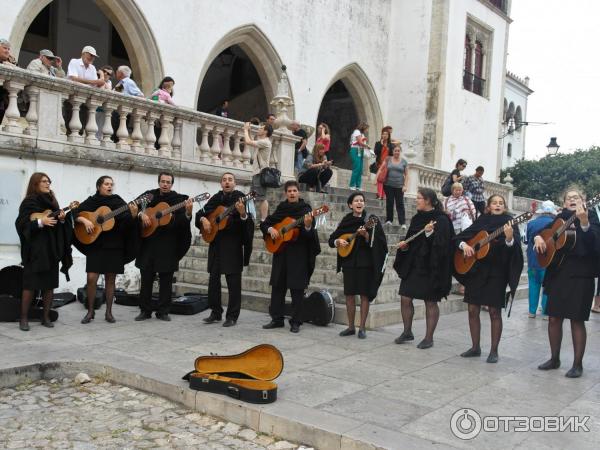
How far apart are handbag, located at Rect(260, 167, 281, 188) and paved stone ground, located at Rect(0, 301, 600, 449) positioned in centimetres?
370

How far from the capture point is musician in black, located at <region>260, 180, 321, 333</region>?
23.6ft

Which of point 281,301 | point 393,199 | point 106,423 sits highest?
point 393,199

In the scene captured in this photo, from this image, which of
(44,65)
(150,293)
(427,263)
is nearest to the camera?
(427,263)

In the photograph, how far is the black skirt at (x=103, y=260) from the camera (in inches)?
281

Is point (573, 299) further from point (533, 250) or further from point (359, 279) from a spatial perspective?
point (533, 250)

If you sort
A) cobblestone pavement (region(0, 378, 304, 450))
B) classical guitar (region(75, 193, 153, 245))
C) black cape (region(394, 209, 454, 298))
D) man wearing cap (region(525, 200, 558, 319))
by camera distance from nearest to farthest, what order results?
cobblestone pavement (region(0, 378, 304, 450))
black cape (region(394, 209, 454, 298))
classical guitar (region(75, 193, 153, 245))
man wearing cap (region(525, 200, 558, 319))

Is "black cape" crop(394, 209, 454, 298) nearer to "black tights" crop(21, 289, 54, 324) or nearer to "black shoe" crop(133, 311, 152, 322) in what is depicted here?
"black shoe" crop(133, 311, 152, 322)

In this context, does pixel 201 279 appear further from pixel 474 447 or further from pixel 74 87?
pixel 474 447

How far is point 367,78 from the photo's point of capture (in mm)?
20172

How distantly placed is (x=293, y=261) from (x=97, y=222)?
2.32 metres

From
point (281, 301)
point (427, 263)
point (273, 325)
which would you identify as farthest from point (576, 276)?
point (273, 325)

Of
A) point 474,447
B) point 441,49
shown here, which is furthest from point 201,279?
point 441,49

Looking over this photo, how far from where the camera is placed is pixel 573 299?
5.52 metres

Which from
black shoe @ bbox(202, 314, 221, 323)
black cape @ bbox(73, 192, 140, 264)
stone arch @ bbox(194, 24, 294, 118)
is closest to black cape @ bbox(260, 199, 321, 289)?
black shoe @ bbox(202, 314, 221, 323)
